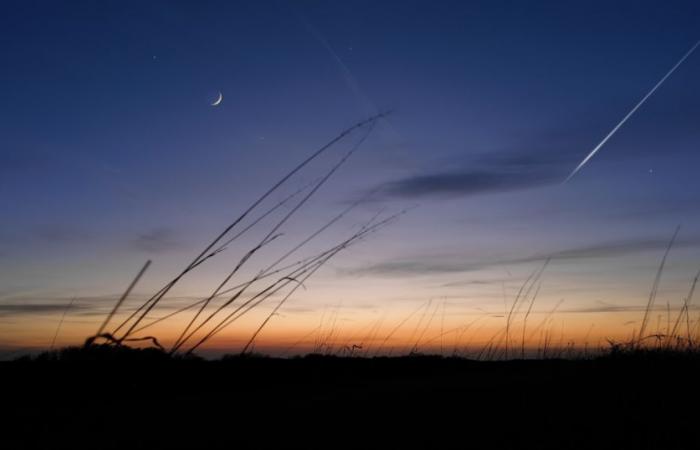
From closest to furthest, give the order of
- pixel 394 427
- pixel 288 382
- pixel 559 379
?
pixel 394 427
pixel 559 379
pixel 288 382

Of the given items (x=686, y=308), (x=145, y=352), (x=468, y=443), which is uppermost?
(x=686, y=308)

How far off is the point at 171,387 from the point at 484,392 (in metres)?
1.79

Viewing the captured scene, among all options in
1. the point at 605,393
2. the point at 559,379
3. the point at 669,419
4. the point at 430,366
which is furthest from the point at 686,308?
the point at 669,419

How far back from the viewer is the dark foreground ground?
1.60m

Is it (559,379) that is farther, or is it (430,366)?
(430,366)

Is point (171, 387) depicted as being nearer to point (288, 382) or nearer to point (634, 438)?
point (288, 382)

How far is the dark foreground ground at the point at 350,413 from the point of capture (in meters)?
1.60

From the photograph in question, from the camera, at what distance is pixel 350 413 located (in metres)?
1.91

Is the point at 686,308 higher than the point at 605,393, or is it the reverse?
the point at 686,308

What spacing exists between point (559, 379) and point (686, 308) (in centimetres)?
330

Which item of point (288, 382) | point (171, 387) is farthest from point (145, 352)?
point (288, 382)

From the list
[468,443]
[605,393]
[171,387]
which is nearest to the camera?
[468,443]

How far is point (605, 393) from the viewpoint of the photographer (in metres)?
2.41

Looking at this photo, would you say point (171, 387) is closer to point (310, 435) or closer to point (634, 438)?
point (310, 435)
